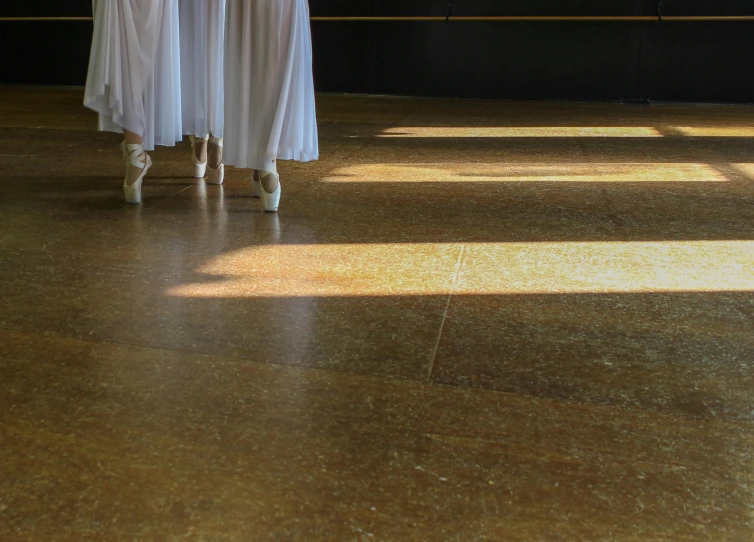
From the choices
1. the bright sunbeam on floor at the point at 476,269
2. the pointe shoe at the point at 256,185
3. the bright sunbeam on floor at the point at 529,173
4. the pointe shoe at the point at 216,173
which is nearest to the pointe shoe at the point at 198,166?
the pointe shoe at the point at 216,173

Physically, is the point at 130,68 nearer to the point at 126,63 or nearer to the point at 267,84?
the point at 126,63

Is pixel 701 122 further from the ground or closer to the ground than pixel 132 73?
closer to the ground

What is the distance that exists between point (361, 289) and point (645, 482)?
39.2 inches

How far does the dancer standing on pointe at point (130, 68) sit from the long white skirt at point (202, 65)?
4.9 inches

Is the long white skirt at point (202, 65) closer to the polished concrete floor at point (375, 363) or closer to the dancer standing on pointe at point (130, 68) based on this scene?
the dancer standing on pointe at point (130, 68)

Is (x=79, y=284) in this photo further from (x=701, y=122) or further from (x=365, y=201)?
(x=701, y=122)

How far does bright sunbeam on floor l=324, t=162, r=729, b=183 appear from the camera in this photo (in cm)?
357

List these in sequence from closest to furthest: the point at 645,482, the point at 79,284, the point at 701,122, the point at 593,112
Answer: the point at 645,482 → the point at 79,284 → the point at 701,122 → the point at 593,112

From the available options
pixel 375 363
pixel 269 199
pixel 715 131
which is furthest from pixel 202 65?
pixel 715 131

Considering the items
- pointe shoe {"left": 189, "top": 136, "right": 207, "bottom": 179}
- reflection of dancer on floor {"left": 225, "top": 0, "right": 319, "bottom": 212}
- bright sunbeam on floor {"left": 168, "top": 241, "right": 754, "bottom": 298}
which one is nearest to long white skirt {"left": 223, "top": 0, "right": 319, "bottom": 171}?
reflection of dancer on floor {"left": 225, "top": 0, "right": 319, "bottom": 212}

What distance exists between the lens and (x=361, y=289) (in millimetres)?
2051

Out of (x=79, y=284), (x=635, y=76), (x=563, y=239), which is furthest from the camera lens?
(x=635, y=76)

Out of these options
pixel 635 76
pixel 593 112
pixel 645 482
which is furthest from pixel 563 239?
pixel 635 76

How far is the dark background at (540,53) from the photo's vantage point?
6895 mm
